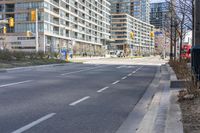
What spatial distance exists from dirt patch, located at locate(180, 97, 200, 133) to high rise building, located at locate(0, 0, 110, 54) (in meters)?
75.3

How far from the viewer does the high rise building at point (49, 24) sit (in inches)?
3622

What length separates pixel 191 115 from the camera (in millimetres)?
6828

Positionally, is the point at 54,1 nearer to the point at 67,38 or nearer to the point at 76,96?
the point at 67,38

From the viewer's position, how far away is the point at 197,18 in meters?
11.0

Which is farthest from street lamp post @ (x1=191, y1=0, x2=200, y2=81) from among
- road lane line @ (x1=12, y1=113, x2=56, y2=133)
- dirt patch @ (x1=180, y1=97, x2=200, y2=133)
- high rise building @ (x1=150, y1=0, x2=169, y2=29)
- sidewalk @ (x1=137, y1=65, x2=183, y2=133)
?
high rise building @ (x1=150, y1=0, x2=169, y2=29)

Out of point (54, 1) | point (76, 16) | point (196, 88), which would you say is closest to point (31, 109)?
point (196, 88)

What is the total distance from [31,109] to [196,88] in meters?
4.84

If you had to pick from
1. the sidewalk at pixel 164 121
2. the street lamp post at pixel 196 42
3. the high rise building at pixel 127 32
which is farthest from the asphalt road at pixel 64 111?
the high rise building at pixel 127 32

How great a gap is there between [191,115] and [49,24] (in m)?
90.8

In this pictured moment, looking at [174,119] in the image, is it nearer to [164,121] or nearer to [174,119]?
[174,119]

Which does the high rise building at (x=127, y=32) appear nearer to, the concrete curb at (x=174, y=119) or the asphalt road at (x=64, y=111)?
the asphalt road at (x=64, y=111)

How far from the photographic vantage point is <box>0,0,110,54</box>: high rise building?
92000mm

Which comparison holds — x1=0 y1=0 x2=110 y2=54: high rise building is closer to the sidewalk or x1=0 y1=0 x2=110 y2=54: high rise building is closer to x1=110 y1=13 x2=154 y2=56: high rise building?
x1=110 y1=13 x2=154 y2=56: high rise building

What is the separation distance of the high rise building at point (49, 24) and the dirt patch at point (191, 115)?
247 ft
